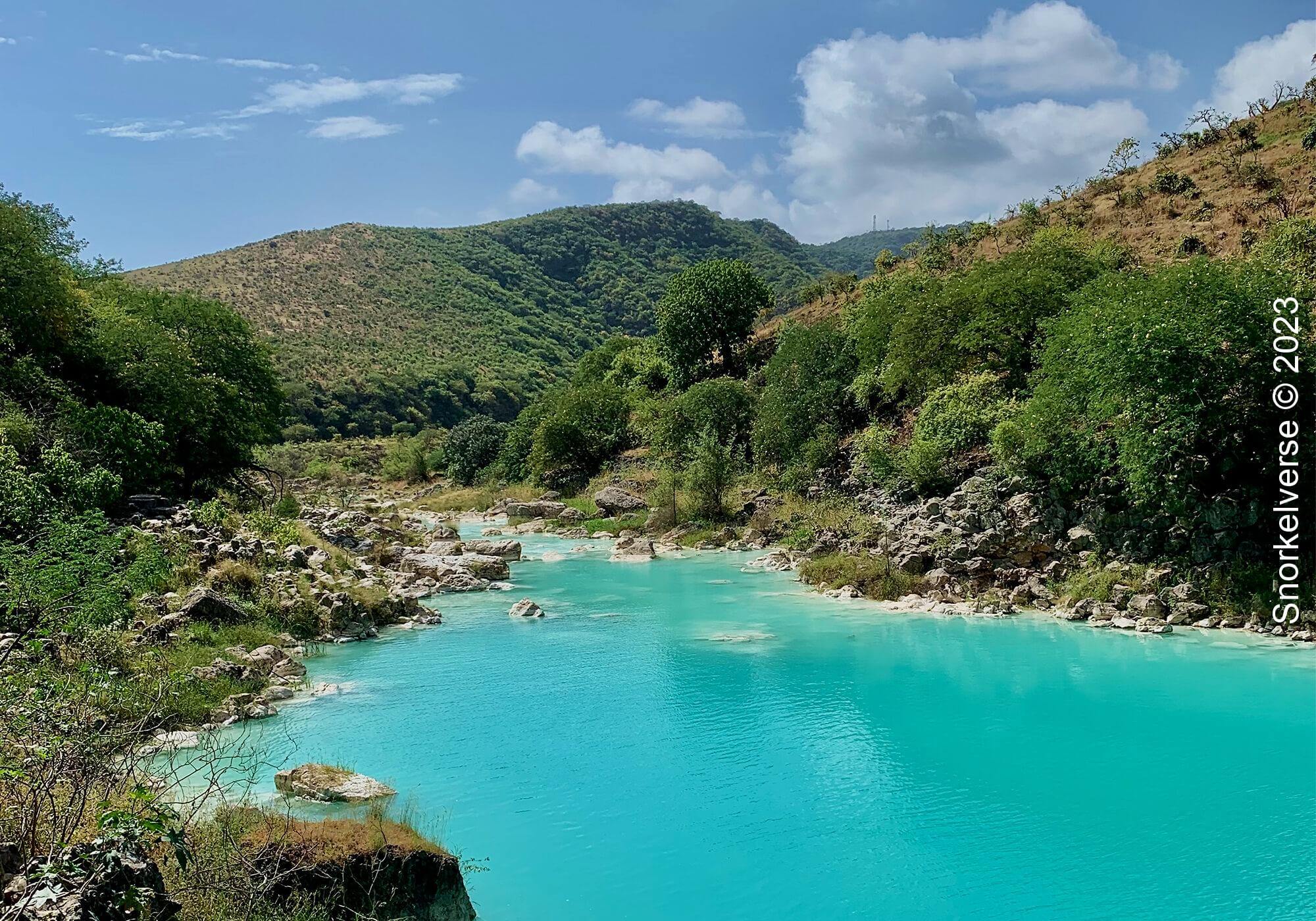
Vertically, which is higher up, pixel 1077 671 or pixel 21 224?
pixel 21 224

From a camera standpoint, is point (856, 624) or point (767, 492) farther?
point (767, 492)

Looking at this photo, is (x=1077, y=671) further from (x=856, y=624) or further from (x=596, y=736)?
(x=596, y=736)

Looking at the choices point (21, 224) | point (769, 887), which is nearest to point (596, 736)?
point (769, 887)

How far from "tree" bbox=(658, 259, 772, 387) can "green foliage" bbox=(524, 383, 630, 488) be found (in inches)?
189

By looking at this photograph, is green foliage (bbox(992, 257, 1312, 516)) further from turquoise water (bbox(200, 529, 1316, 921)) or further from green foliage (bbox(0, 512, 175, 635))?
green foliage (bbox(0, 512, 175, 635))

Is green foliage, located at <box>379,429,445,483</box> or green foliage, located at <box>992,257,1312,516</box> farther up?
green foliage, located at <box>992,257,1312,516</box>

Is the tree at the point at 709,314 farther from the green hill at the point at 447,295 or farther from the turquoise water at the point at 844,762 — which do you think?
the turquoise water at the point at 844,762

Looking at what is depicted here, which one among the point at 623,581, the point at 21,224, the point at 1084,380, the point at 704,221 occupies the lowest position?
the point at 623,581

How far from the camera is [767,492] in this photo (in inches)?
1412

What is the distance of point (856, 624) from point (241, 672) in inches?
511

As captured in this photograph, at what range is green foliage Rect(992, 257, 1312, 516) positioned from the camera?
17.9 metres

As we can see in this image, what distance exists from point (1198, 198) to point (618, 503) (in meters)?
28.3

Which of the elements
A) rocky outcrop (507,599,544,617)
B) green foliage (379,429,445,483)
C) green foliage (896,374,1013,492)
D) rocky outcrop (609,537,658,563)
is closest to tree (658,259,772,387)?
green foliage (379,429,445,483)

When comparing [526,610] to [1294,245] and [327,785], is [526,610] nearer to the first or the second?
[327,785]
